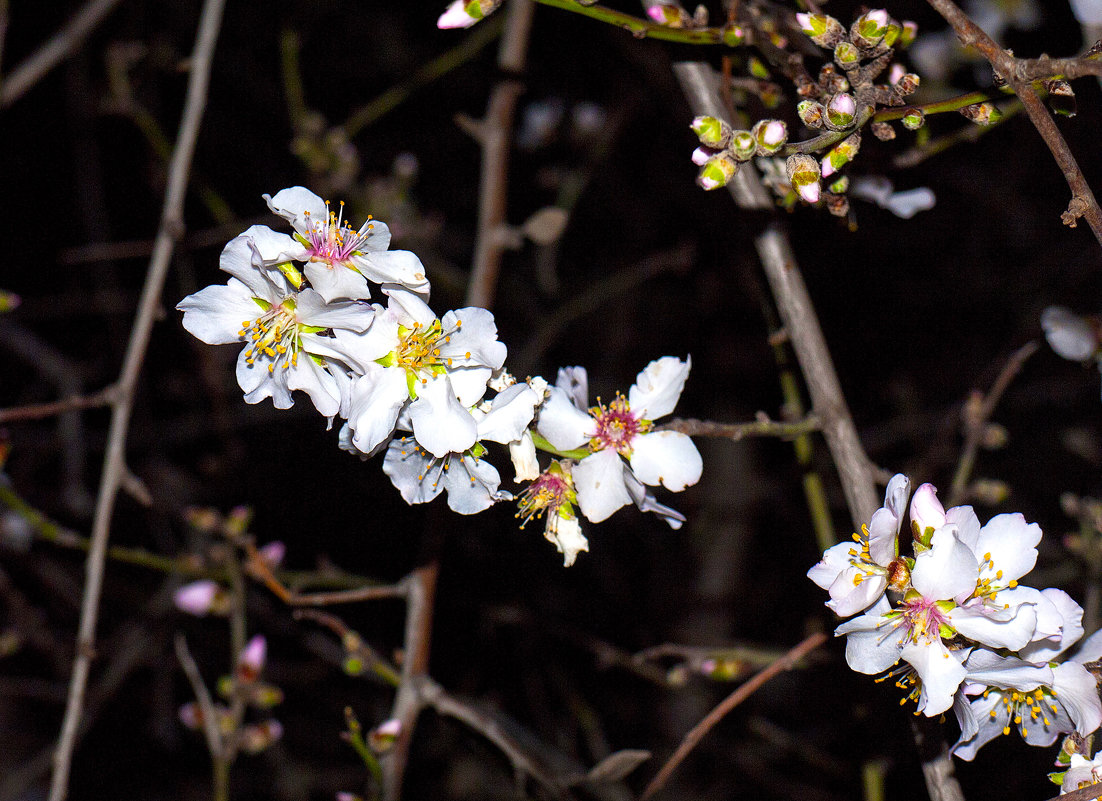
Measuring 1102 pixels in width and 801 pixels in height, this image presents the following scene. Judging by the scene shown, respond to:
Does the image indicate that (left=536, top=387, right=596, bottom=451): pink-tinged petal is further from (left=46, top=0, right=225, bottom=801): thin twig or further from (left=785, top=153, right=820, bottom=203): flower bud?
(left=46, top=0, right=225, bottom=801): thin twig

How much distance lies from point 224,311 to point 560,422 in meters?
0.45

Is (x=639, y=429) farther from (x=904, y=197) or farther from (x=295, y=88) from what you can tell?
(x=295, y=88)

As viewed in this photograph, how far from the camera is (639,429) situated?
4.00ft

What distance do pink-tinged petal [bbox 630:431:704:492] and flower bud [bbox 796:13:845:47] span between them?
0.54m

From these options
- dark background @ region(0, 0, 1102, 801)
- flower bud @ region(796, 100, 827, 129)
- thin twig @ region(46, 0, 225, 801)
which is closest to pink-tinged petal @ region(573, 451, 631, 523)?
flower bud @ region(796, 100, 827, 129)

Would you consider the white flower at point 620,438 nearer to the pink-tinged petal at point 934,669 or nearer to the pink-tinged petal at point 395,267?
the pink-tinged petal at point 395,267

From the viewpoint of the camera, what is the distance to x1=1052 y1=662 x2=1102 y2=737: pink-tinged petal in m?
1.08

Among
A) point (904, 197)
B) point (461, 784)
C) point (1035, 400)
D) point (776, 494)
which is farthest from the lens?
point (776, 494)

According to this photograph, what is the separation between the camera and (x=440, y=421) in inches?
41.0

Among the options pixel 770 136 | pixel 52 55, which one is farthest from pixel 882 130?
pixel 52 55

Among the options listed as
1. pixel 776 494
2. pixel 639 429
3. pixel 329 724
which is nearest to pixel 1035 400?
pixel 776 494

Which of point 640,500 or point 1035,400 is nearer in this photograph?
point 640,500

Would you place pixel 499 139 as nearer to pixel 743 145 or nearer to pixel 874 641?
pixel 743 145

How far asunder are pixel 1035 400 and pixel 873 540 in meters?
2.03
